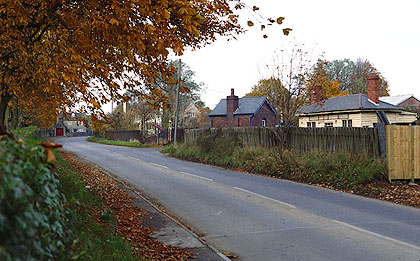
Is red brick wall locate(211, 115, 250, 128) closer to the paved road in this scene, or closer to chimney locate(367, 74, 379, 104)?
chimney locate(367, 74, 379, 104)

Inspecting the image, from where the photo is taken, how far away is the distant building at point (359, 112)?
102 ft

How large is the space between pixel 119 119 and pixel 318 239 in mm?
50679

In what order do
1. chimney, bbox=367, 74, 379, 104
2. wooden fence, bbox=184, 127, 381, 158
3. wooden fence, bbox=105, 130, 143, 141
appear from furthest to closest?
wooden fence, bbox=105, 130, 143, 141 < chimney, bbox=367, 74, 379, 104 < wooden fence, bbox=184, 127, 381, 158

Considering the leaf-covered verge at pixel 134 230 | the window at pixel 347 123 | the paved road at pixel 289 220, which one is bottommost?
the paved road at pixel 289 220

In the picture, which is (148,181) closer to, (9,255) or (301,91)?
(301,91)

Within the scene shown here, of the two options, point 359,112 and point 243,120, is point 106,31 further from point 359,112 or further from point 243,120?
point 243,120

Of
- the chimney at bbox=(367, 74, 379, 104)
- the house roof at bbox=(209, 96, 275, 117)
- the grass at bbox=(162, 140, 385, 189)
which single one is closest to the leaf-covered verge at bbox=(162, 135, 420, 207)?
the grass at bbox=(162, 140, 385, 189)

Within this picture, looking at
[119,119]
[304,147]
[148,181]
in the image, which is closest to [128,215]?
[148,181]

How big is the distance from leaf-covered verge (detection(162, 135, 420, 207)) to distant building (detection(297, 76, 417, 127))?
37.1ft

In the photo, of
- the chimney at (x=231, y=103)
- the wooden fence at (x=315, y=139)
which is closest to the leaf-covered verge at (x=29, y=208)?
the wooden fence at (x=315, y=139)

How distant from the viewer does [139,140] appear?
48.4m

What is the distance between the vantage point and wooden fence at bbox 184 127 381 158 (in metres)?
14.8

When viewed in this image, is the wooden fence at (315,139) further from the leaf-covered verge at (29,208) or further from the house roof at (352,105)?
the leaf-covered verge at (29,208)

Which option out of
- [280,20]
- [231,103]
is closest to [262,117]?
[231,103]
